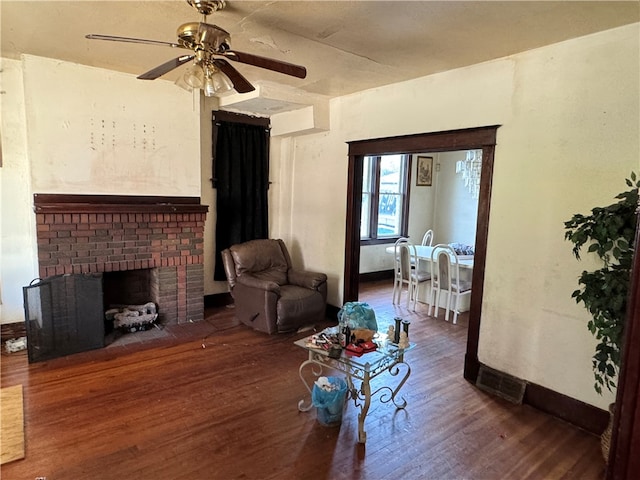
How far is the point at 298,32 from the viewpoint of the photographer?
262 centimetres

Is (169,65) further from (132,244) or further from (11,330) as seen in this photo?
(11,330)

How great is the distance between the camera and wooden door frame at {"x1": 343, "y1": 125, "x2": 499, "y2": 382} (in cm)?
312

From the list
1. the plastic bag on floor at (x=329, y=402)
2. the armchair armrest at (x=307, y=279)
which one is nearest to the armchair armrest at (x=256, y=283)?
the armchair armrest at (x=307, y=279)

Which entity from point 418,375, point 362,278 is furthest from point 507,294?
point 362,278

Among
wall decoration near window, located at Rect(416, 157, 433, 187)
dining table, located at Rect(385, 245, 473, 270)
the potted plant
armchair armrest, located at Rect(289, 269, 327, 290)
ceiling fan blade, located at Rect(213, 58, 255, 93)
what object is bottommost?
armchair armrest, located at Rect(289, 269, 327, 290)

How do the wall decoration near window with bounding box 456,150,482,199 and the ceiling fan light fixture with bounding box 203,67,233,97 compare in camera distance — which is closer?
the ceiling fan light fixture with bounding box 203,67,233,97

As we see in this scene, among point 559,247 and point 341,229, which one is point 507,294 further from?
point 341,229

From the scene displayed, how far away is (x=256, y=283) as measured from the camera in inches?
160

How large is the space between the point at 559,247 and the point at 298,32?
2266 millimetres

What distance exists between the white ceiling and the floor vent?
240cm

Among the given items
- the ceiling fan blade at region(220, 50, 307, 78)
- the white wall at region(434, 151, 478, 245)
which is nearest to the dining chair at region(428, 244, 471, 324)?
the white wall at region(434, 151, 478, 245)

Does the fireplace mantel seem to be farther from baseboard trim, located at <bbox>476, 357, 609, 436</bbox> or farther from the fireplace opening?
baseboard trim, located at <bbox>476, 357, 609, 436</bbox>

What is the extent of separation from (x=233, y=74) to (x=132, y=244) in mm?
2406

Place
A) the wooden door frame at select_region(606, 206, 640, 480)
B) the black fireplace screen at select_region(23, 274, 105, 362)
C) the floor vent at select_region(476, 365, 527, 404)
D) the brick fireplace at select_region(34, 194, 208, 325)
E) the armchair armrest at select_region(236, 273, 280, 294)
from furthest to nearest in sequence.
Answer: the armchair armrest at select_region(236, 273, 280, 294)
the brick fireplace at select_region(34, 194, 208, 325)
the black fireplace screen at select_region(23, 274, 105, 362)
the floor vent at select_region(476, 365, 527, 404)
the wooden door frame at select_region(606, 206, 640, 480)
